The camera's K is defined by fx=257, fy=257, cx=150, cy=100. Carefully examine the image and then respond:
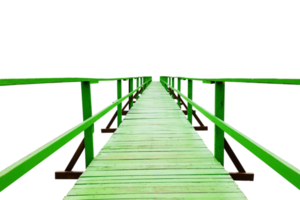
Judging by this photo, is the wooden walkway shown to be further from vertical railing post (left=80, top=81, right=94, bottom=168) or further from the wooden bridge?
vertical railing post (left=80, top=81, right=94, bottom=168)

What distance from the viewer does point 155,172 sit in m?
2.77

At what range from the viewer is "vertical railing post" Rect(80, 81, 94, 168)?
2977 mm

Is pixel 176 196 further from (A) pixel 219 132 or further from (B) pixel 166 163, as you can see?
(A) pixel 219 132

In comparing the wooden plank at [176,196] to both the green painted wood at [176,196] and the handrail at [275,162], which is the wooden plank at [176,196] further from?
the handrail at [275,162]

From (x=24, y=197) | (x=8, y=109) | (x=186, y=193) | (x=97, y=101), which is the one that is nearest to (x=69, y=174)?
(x=24, y=197)

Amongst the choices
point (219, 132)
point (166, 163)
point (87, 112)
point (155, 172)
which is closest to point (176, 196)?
point (155, 172)

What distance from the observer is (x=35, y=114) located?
662cm

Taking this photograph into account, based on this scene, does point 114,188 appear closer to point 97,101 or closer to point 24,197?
point 24,197

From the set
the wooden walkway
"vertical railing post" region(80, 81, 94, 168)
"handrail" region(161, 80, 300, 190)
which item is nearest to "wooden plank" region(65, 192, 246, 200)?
the wooden walkway

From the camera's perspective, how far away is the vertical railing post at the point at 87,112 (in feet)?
9.77

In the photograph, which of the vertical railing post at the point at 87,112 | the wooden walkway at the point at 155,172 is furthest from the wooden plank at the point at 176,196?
the vertical railing post at the point at 87,112

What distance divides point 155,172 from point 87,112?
40.6 inches

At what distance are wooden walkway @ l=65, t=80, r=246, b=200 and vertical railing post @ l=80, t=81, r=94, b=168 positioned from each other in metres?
0.11

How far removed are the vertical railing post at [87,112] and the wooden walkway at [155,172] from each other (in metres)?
0.11
